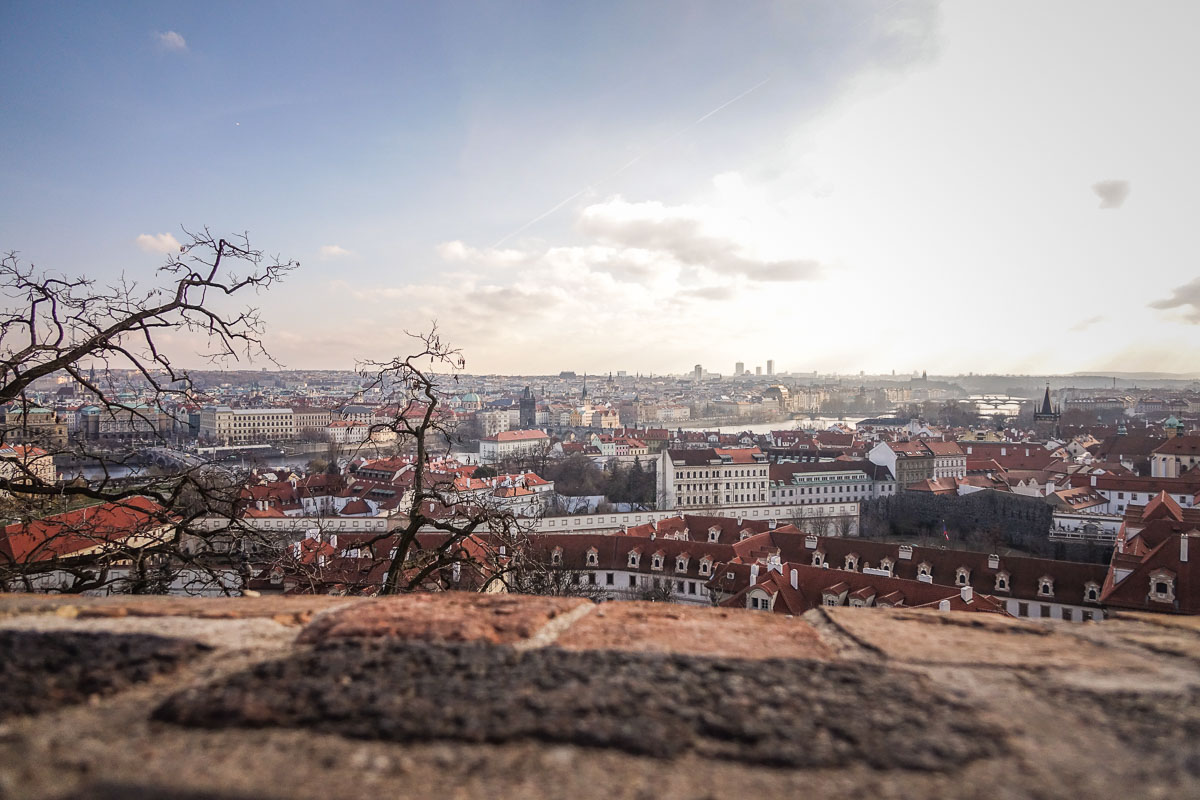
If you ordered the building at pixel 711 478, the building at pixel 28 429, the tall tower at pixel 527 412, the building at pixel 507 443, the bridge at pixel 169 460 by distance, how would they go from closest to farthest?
1. the building at pixel 28 429
2. the bridge at pixel 169 460
3. the building at pixel 711 478
4. the building at pixel 507 443
5. the tall tower at pixel 527 412

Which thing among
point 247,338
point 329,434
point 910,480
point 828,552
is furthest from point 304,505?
point 329,434

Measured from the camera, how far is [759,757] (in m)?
1.15

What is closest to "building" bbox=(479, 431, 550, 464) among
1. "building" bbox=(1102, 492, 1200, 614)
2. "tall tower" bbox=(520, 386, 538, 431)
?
"tall tower" bbox=(520, 386, 538, 431)

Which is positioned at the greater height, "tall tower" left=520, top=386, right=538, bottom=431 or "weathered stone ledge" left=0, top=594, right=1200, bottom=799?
"weathered stone ledge" left=0, top=594, right=1200, bottom=799

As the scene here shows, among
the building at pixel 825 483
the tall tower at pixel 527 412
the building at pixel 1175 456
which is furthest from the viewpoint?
the tall tower at pixel 527 412

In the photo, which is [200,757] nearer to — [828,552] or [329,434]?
[828,552]

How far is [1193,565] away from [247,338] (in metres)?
23.2

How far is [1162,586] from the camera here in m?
18.3

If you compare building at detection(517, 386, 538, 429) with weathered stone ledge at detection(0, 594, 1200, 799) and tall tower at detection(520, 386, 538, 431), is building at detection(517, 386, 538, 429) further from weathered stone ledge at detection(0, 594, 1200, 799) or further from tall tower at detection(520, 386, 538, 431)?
weathered stone ledge at detection(0, 594, 1200, 799)

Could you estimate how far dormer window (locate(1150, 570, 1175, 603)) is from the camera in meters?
18.0

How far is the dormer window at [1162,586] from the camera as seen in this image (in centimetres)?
1800

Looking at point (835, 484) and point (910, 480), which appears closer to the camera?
point (835, 484)

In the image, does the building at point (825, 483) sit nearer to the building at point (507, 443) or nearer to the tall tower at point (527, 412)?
the building at point (507, 443)

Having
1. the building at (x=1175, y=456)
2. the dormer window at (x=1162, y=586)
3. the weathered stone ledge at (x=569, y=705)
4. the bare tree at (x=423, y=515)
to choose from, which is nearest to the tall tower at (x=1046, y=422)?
the building at (x=1175, y=456)
